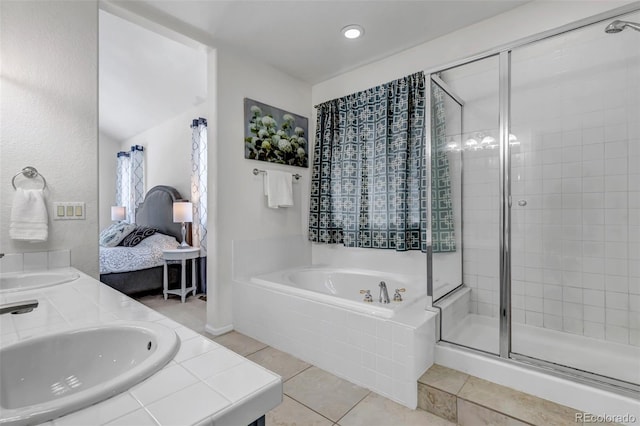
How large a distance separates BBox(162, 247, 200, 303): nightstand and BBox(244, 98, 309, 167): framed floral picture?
1.61m

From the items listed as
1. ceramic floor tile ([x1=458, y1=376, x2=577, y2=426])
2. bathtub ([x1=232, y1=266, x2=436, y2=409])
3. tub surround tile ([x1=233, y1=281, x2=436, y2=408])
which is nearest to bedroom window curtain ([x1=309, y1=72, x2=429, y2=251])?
bathtub ([x1=232, y1=266, x2=436, y2=409])

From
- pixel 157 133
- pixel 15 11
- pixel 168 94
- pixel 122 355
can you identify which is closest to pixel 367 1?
pixel 15 11

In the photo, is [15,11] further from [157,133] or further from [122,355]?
[157,133]

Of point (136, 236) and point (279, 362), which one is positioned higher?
point (136, 236)

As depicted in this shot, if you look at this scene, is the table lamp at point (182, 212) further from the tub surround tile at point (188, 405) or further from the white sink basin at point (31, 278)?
the tub surround tile at point (188, 405)

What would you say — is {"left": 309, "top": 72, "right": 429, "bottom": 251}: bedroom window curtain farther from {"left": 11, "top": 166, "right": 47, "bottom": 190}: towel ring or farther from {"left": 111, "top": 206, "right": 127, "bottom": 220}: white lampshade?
{"left": 111, "top": 206, "right": 127, "bottom": 220}: white lampshade

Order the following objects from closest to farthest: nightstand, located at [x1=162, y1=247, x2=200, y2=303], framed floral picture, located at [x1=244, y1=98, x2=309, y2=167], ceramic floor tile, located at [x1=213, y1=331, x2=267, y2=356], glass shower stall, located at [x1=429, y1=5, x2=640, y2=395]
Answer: glass shower stall, located at [x1=429, y1=5, x2=640, y2=395] → ceramic floor tile, located at [x1=213, y1=331, x2=267, y2=356] → framed floral picture, located at [x1=244, y1=98, x2=309, y2=167] → nightstand, located at [x1=162, y1=247, x2=200, y2=303]

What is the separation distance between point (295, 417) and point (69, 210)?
1.70m

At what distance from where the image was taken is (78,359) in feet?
2.60

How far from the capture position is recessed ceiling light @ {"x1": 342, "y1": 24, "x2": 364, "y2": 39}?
7.97ft

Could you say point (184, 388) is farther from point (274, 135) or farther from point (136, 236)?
point (136, 236)

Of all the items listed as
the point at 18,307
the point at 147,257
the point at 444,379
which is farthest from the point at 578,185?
the point at 147,257

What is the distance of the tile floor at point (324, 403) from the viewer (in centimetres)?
158

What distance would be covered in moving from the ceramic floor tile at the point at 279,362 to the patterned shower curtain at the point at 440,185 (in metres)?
1.25
